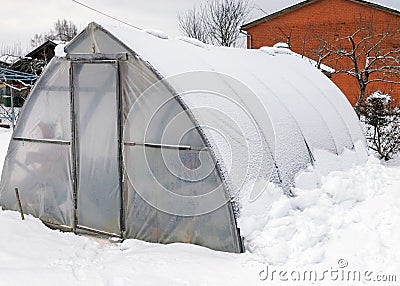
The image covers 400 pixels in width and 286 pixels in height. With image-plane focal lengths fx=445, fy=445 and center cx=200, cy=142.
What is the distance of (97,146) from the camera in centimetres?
464

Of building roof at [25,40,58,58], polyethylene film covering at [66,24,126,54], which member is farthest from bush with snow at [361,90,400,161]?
building roof at [25,40,58,58]

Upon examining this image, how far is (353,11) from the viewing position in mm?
16594

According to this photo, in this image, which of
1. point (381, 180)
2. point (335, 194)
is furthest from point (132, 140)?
point (381, 180)

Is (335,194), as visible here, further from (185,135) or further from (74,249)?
(74,249)

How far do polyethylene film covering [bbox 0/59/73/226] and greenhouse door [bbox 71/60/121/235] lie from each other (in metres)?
0.14

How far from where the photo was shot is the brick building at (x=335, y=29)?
1498 cm

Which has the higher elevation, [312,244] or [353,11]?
[353,11]

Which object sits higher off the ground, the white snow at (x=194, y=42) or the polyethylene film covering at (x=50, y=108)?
the white snow at (x=194, y=42)

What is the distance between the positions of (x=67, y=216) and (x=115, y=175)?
0.83m

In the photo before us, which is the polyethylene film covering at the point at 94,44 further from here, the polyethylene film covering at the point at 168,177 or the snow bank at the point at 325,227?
the snow bank at the point at 325,227

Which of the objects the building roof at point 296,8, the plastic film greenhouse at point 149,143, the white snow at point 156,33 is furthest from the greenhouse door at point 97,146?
the building roof at point 296,8

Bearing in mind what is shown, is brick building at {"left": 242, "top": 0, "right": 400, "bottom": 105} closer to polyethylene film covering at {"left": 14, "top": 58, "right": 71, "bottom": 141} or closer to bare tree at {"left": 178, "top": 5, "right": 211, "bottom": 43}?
bare tree at {"left": 178, "top": 5, "right": 211, "bottom": 43}

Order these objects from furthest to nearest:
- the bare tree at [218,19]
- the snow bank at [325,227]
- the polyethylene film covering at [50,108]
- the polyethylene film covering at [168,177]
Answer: the bare tree at [218,19]
the polyethylene film covering at [50,108]
the polyethylene film covering at [168,177]
the snow bank at [325,227]

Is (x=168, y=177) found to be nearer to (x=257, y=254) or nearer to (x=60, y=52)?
(x=257, y=254)
